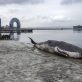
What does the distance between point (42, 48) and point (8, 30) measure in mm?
123039

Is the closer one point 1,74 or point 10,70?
point 1,74

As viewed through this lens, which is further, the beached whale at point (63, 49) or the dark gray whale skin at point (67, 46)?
the dark gray whale skin at point (67, 46)

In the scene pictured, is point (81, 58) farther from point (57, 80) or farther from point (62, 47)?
point (57, 80)

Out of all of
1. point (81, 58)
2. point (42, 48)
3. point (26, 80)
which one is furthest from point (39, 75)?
point (42, 48)

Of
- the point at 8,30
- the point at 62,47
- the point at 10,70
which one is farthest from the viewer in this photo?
the point at 8,30

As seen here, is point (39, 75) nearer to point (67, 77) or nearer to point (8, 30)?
point (67, 77)

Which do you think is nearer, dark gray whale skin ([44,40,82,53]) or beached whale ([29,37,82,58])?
beached whale ([29,37,82,58])

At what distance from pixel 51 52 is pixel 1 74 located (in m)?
12.6

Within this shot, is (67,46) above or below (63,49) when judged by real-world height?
above

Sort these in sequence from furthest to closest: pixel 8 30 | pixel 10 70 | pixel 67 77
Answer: pixel 8 30
pixel 10 70
pixel 67 77

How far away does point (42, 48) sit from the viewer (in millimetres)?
28328

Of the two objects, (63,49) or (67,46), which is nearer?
(63,49)

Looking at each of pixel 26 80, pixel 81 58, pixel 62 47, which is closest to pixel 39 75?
pixel 26 80

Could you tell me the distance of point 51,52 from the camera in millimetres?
25156
